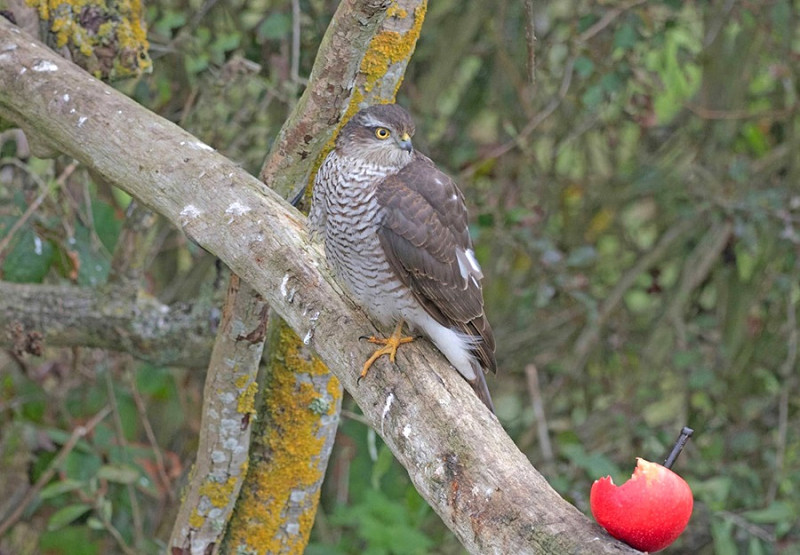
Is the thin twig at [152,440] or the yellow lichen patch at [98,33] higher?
the yellow lichen patch at [98,33]

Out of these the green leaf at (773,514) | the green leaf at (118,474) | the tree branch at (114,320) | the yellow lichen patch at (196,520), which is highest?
the tree branch at (114,320)

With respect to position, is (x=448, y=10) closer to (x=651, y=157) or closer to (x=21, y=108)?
(x=651, y=157)

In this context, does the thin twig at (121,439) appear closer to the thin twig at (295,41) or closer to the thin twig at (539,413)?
the thin twig at (295,41)

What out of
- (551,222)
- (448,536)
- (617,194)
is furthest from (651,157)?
(448,536)

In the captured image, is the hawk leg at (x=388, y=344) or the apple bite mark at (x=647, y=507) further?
the hawk leg at (x=388, y=344)

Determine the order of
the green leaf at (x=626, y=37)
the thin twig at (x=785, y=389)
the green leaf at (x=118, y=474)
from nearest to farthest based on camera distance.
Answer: the green leaf at (x=118, y=474) < the green leaf at (x=626, y=37) < the thin twig at (x=785, y=389)

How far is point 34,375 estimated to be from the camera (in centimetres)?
454

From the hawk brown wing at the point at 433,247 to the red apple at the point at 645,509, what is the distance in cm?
102

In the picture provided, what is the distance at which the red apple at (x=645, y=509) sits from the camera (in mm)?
1747

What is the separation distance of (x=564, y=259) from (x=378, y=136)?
1.98 meters

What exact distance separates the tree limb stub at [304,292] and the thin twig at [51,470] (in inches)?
59.9

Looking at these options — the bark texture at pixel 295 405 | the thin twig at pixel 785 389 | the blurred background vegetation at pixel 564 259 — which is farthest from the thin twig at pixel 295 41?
the thin twig at pixel 785 389

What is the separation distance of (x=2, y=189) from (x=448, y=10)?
7.44ft

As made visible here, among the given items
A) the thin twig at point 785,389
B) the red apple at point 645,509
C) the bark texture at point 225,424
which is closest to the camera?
the red apple at point 645,509
